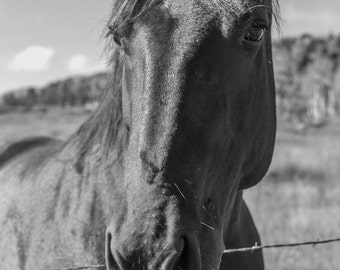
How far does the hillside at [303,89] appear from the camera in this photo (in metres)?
72.6

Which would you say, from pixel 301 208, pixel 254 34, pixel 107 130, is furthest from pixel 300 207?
pixel 254 34

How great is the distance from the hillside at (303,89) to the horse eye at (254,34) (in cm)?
5652

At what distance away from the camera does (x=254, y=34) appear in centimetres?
241

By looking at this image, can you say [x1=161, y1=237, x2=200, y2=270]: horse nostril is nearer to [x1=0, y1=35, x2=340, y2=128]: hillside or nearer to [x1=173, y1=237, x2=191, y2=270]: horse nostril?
[x1=173, y1=237, x2=191, y2=270]: horse nostril

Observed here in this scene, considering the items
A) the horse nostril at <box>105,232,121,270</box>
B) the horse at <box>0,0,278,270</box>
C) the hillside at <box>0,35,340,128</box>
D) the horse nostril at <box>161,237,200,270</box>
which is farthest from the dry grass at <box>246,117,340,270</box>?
the hillside at <box>0,35,340,128</box>

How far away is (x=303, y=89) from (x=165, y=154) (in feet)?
264

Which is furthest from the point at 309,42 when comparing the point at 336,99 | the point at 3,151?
the point at 3,151

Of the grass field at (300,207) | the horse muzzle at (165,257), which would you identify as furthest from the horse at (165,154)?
the grass field at (300,207)

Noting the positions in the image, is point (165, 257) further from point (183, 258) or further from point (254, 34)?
point (254, 34)

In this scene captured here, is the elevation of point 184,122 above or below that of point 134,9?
below

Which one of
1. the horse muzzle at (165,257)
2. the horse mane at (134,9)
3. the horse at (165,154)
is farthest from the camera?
the horse mane at (134,9)

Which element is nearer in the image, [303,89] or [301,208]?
[301,208]

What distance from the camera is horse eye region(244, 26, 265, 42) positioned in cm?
238

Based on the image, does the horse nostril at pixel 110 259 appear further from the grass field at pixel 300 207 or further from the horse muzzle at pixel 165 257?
the grass field at pixel 300 207
